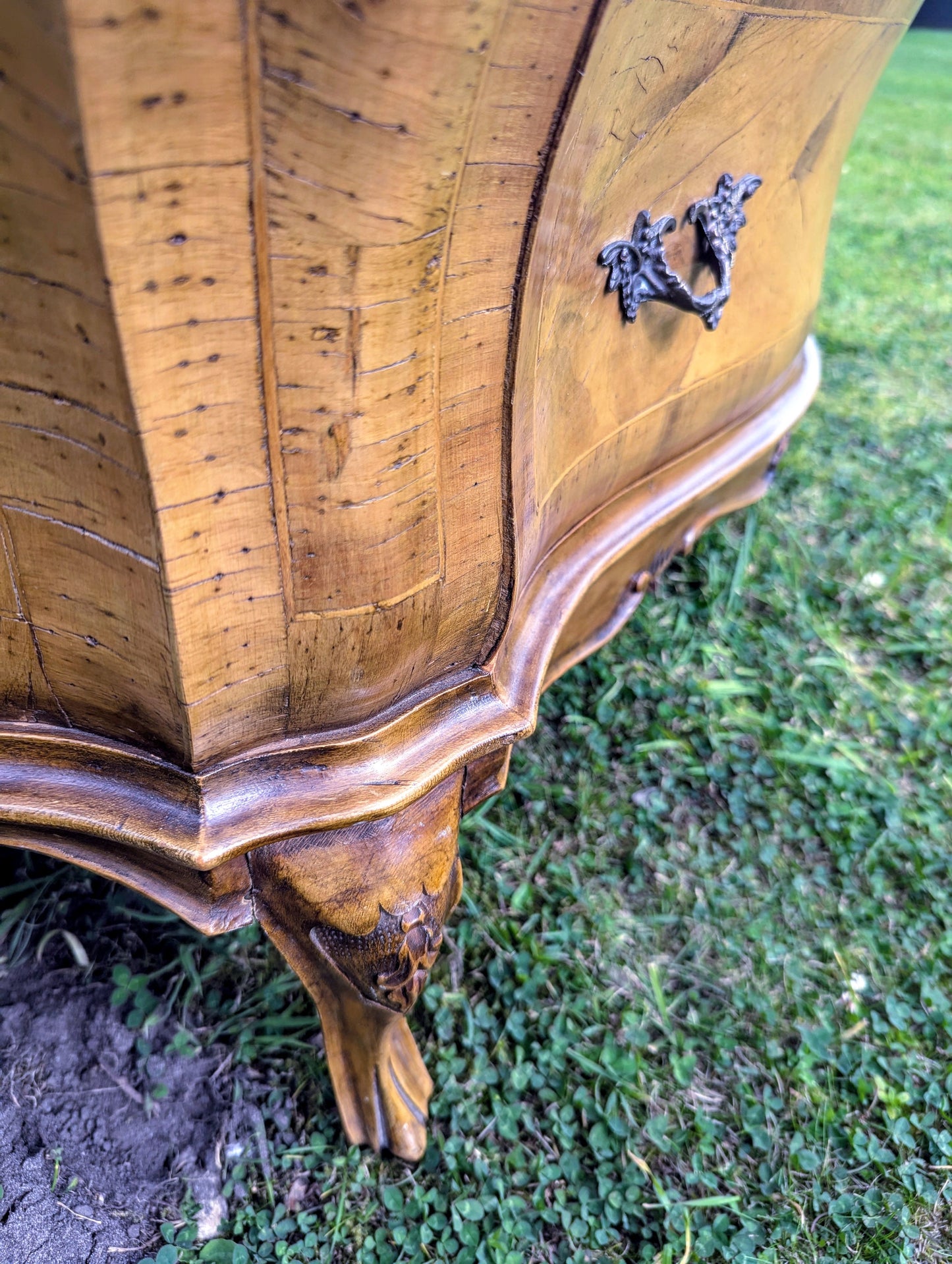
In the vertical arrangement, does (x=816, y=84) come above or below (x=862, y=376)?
above

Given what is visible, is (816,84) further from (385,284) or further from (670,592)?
(670,592)

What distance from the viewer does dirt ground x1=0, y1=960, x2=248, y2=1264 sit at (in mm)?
990

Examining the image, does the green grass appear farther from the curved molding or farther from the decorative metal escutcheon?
the decorative metal escutcheon

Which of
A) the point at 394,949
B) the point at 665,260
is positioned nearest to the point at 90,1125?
the point at 394,949

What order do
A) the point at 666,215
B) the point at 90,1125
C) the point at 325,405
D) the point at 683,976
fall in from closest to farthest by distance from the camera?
the point at 325,405 → the point at 666,215 → the point at 90,1125 → the point at 683,976

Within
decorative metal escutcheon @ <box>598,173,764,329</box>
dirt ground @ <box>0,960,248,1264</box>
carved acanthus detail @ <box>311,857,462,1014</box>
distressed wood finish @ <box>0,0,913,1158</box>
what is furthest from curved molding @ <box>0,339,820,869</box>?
dirt ground @ <box>0,960,248,1264</box>

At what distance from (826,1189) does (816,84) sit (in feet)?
4.22

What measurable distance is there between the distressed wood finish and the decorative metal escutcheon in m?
0.02

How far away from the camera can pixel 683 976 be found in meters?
1.32

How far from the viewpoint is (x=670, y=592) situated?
6.61 ft

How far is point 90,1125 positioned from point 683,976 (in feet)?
2.50

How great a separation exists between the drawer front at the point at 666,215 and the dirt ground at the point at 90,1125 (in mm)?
741

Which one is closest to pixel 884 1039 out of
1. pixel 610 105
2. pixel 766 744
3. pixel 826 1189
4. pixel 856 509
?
pixel 826 1189

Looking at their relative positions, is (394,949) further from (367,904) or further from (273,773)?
(273,773)
